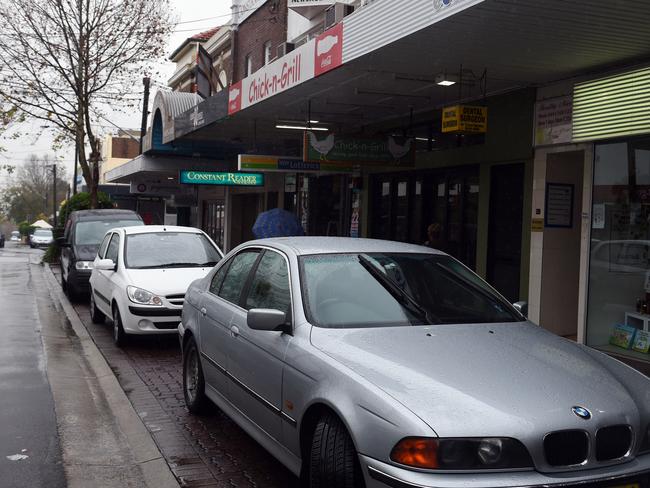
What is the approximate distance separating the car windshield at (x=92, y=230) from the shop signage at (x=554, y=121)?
9774 mm

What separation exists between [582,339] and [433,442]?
Result: 6597mm

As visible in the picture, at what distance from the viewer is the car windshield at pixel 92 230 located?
15.4 meters

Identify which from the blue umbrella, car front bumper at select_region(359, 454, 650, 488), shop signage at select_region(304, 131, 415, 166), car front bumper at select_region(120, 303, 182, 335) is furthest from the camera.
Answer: the blue umbrella

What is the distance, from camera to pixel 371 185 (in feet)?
48.7

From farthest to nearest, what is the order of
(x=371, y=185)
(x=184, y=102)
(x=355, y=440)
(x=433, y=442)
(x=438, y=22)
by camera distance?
(x=184, y=102), (x=371, y=185), (x=438, y=22), (x=355, y=440), (x=433, y=442)

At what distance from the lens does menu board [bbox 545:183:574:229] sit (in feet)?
32.0

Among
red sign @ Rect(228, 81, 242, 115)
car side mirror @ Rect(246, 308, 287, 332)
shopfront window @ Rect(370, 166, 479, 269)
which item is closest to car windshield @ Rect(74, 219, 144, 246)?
red sign @ Rect(228, 81, 242, 115)

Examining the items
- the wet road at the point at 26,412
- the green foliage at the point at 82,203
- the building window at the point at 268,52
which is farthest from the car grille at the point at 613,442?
the green foliage at the point at 82,203

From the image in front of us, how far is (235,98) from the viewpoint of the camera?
13055 millimetres

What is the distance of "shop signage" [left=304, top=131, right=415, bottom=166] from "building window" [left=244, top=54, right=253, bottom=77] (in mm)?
11751

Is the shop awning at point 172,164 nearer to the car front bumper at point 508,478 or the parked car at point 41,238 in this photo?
the car front bumper at point 508,478

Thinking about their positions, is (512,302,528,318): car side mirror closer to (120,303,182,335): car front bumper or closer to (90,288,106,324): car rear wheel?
(120,303,182,335): car front bumper

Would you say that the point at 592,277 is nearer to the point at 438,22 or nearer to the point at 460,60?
the point at 460,60

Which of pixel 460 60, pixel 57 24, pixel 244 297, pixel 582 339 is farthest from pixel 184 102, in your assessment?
pixel 244 297
